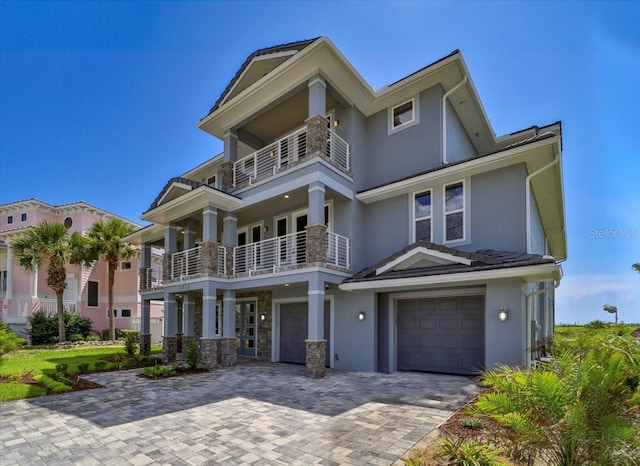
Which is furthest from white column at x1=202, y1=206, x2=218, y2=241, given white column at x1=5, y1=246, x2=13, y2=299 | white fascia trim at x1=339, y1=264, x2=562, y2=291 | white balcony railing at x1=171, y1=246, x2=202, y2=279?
white column at x1=5, y1=246, x2=13, y2=299

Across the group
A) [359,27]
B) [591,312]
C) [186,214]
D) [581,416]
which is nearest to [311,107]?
[359,27]

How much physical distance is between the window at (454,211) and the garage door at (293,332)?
6503 mm

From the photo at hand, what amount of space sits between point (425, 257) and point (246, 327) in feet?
32.8

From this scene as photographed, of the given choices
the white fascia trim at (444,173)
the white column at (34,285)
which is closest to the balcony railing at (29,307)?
the white column at (34,285)

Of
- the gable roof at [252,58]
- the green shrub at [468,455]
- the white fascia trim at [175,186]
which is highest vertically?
the gable roof at [252,58]

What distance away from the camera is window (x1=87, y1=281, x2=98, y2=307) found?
28203mm

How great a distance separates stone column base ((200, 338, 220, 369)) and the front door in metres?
3.42

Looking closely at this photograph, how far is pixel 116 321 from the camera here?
96.0ft

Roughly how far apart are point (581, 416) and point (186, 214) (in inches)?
593

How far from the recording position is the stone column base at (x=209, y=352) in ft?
44.1

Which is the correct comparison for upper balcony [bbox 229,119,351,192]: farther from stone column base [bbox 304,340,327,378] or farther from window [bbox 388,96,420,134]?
stone column base [bbox 304,340,327,378]

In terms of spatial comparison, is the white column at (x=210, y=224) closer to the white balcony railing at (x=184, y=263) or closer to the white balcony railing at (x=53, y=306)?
the white balcony railing at (x=184, y=263)

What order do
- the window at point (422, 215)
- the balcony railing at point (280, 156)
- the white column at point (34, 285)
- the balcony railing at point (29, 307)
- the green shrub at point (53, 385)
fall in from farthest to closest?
the white column at point (34, 285) < the balcony railing at point (29, 307) < the balcony railing at point (280, 156) < the window at point (422, 215) < the green shrub at point (53, 385)

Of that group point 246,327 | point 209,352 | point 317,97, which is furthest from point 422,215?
point 246,327
